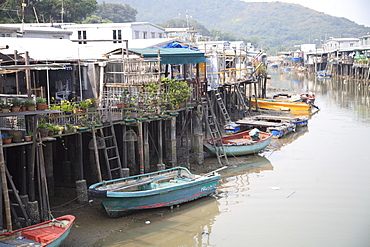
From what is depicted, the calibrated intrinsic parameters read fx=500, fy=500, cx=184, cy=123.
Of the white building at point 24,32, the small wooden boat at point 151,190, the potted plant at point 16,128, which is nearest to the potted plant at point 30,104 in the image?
the potted plant at point 16,128

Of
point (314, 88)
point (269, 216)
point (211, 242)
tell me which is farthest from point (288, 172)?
point (314, 88)

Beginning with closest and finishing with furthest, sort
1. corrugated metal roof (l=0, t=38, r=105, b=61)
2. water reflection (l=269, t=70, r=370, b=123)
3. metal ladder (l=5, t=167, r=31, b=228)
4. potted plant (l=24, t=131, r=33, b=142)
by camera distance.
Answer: metal ladder (l=5, t=167, r=31, b=228) < potted plant (l=24, t=131, r=33, b=142) < corrugated metal roof (l=0, t=38, r=105, b=61) < water reflection (l=269, t=70, r=370, b=123)

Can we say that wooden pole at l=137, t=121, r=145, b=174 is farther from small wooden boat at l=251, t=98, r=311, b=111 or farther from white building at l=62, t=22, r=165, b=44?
small wooden boat at l=251, t=98, r=311, b=111

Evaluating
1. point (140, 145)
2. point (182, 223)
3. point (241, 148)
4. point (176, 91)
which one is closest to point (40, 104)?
point (140, 145)

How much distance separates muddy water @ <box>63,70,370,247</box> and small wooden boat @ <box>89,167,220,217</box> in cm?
40

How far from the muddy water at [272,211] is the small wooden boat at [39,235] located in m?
1.21

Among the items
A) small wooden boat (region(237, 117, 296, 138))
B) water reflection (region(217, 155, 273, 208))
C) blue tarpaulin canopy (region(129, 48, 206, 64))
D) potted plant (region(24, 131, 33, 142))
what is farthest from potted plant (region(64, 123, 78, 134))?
small wooden boat (region(237, 117, 296, 138))

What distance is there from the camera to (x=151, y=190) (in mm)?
17531

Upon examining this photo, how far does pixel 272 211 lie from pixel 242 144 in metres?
7.88

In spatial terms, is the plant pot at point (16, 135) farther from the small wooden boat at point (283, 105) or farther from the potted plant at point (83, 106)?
the small wooden boat at point (283, 105)

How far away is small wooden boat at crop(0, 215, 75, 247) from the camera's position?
13.5 metres

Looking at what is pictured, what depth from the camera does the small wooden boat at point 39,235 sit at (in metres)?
13.5

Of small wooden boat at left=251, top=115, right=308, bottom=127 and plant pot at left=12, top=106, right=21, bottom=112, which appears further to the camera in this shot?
small wooden boat at left=251, top=115, right=308, bottom=127

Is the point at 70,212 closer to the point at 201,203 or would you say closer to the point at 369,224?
the point at 201,203
